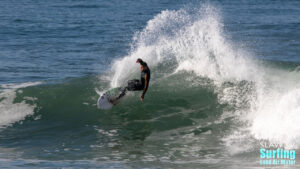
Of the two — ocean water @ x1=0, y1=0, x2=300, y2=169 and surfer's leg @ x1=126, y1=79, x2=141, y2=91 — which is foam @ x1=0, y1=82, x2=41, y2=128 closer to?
ocean water @ x1=0, y1=0, x2=300, y2=169

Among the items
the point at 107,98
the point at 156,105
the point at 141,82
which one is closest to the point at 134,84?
the point at 141,82

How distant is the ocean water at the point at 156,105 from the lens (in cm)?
1183

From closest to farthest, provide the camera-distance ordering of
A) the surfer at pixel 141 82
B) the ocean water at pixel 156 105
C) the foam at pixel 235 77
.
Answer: the ocean water at pixel 156 105 → the foam at pixel 235 77 → the surfer at pixel 141 82

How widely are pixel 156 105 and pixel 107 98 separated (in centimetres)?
174

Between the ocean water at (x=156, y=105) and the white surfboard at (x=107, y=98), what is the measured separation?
0.35m

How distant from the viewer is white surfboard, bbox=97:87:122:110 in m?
A: 14.7

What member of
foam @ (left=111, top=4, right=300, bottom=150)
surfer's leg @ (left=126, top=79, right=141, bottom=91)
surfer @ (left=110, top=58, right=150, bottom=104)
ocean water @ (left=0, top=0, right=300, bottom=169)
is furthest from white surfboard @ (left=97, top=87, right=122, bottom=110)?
foam @ (left=111, top=4, right=300, bottom=150)

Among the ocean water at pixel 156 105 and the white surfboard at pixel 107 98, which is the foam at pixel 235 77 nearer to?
the ocean water at pixel 156 105

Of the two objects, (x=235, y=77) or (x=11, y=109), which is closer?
(x=11, y=109)

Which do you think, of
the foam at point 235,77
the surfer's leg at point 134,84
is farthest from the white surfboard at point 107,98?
the foam at point 235,77

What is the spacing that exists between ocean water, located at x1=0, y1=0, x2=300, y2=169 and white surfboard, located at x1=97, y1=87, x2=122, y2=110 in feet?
1.16

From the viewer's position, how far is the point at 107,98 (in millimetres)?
14781

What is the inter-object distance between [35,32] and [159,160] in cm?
2350

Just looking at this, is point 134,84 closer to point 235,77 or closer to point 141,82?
point 141,82
